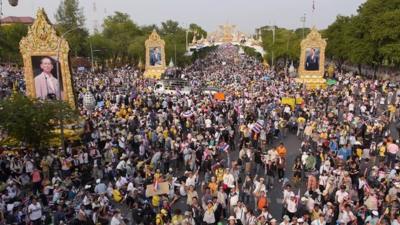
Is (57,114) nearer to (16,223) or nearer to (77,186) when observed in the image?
(77,186)

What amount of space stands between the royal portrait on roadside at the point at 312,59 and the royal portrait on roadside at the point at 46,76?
27.7m

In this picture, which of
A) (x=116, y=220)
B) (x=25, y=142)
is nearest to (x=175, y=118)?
(x=25, y=142)

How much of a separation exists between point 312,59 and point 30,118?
32163 mm

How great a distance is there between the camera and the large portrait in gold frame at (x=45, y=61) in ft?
78.1

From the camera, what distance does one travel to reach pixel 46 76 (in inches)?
947

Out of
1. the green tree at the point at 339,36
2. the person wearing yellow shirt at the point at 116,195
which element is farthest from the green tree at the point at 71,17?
the person wearing yellow shirt at the point at 116,195

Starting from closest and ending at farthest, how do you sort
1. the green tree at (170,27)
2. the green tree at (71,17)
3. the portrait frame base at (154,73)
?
the portrait frame base at (154,73), the green tree at (71,17), the green tree at (170,27)

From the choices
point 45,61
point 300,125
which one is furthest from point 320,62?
point 45,61

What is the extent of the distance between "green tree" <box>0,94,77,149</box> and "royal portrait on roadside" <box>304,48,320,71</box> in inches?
1184

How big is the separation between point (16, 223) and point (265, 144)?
39.8 feet

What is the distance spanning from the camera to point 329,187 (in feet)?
43.8

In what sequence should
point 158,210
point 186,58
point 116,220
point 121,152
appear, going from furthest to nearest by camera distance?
1. point 186,58
2. point 121,152
3. point 158,210
4. point 116,220

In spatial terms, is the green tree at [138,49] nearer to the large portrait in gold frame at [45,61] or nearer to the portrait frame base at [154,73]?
the portrait frame base at [154,73]

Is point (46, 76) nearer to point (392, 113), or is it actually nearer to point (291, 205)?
point (291, 205)
